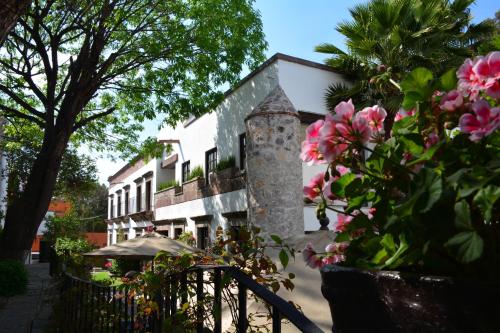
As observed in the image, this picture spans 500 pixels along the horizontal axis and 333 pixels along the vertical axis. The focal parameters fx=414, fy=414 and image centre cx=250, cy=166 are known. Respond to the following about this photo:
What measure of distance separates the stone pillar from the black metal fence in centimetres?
251

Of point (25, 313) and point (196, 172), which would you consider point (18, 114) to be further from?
point (196, 172)

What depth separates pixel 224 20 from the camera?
36.3 feet

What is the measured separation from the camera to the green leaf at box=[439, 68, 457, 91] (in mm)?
998

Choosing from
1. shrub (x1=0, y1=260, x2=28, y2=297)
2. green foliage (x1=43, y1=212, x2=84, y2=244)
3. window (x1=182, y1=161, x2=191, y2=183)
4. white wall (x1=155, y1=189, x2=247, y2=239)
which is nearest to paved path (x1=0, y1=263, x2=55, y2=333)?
shrub (x1=0, y1=260, x2=28, y2=297)

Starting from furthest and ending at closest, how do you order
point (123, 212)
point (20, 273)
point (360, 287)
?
1. point (123, 212)
2. point (20, 273)
3. point (360, 287)

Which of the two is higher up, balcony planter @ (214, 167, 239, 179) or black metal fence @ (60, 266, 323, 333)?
balcony planter @ (214, 167, 239, 179)

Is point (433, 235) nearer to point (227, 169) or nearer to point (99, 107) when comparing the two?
point (227, 169)

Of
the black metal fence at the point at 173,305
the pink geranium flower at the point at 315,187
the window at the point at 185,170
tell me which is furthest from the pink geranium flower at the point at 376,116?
the window at the point at 185,170

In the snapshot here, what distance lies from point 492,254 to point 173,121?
458 inches

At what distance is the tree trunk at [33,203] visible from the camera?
10.2 metres

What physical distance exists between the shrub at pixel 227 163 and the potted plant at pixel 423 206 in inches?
453

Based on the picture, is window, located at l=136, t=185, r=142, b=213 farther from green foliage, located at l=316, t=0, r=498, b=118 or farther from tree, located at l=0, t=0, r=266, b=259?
green foliage, located at l=316, t=0, r=498, b=118

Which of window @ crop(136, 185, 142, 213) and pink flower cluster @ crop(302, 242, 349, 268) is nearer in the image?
pink flower cluster @ crop(302, 242, 349, 268)

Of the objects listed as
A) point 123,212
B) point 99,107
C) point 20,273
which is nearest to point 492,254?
point 20,273
